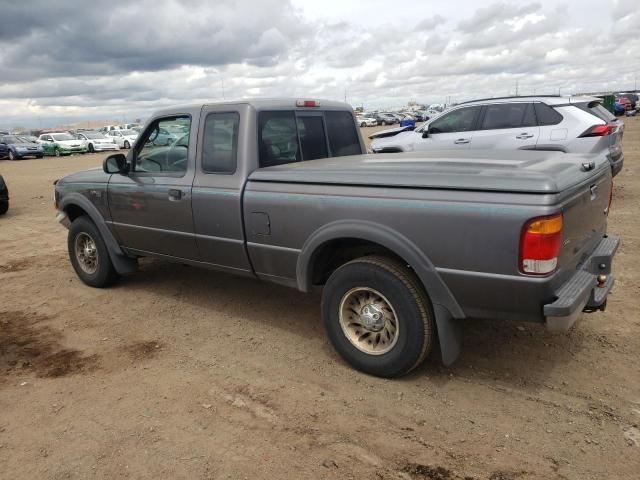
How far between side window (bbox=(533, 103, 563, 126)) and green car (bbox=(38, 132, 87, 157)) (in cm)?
3015

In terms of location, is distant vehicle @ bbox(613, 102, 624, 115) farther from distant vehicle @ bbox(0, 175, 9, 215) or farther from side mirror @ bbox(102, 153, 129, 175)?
side mirror @ bbox(102, 153, 129, 175)

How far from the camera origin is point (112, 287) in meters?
5.74

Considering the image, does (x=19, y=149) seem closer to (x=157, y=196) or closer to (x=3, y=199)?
(x=3, y=199)

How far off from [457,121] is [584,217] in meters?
6.64

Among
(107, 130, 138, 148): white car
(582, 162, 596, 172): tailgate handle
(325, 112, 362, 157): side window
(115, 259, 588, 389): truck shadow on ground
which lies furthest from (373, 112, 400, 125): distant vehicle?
(582, 162, 596, 172): tailgate handle

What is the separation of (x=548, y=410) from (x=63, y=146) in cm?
3391

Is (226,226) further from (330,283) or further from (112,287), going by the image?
(112,287)

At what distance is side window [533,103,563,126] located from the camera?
27.6ft

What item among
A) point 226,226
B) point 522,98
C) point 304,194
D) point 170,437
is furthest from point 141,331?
point 522,98

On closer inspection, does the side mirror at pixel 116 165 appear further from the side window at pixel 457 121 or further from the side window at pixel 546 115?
the side window at pixel 546 115

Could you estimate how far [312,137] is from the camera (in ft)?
15.4

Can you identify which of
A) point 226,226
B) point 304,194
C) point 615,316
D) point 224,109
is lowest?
point 615,316

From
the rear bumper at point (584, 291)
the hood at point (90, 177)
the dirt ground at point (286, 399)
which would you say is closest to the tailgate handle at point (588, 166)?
the rear bumper at point (584, 291)

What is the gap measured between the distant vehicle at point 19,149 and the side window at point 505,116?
29.4m
